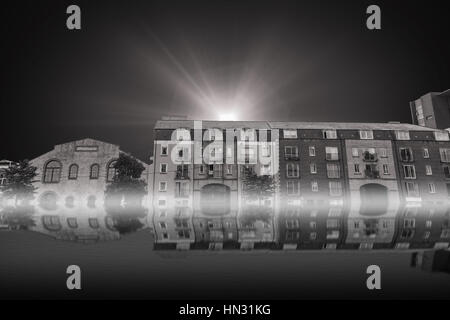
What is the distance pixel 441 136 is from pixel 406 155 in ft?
25.5

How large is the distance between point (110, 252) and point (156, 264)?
2.23 meters

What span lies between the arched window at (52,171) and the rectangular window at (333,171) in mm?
44362

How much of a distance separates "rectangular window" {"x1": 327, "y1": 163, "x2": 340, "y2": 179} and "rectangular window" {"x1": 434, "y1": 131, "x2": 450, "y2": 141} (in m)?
18.5

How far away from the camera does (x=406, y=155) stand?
4591cm

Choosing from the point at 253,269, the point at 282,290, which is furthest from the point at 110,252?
the point at 282,290

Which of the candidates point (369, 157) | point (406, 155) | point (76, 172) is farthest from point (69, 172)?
point (406, 155)

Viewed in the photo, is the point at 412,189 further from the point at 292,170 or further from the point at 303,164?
the point at 292,170

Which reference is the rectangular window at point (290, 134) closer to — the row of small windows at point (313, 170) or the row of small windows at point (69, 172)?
the row of small windows at point (313, 170)

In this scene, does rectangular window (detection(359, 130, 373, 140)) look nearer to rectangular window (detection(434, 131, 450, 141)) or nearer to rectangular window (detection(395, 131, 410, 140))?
rectangular window (detection(395, 131, 410, 140))

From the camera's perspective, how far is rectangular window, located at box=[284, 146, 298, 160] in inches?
1764

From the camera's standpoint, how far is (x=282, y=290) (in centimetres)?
557

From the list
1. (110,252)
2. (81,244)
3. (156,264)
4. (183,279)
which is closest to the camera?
(183,279)

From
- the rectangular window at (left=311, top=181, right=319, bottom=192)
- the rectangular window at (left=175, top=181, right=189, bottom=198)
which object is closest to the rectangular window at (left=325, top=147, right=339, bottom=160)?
the rectangular window at (left=311, top=181, right=319, bottom=192)

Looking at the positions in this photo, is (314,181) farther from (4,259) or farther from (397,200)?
(4,259)
